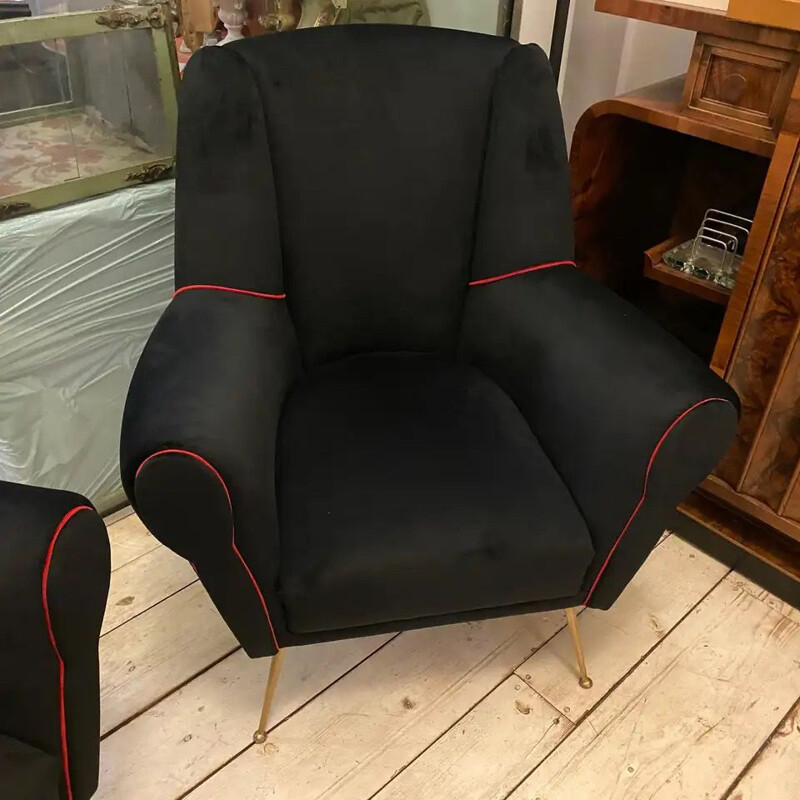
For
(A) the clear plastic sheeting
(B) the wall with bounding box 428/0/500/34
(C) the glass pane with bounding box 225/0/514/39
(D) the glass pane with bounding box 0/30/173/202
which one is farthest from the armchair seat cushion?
(B) the wall with bounding box 428/0/500/34

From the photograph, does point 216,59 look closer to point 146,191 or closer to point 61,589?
point 146,191

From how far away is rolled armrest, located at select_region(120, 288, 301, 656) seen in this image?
2.99 feet

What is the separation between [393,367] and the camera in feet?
4.53

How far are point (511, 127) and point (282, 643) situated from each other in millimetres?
898

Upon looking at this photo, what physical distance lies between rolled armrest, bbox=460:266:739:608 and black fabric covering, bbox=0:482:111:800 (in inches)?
26.3

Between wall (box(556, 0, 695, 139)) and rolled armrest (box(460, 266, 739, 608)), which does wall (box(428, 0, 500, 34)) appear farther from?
rolled armrest (box(460, 266, 739, 608))

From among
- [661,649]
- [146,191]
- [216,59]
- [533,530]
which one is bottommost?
[661,649]

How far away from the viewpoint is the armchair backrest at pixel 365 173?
1.20 metres

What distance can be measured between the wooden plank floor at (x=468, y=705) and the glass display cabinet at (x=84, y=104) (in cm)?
73

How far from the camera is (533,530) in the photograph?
108cm

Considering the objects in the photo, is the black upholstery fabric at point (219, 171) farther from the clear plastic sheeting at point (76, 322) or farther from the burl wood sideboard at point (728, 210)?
the burl wood sideboard at point (728, 210)

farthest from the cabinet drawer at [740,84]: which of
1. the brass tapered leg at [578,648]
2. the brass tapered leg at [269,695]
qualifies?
the brass tapered leg at [269,695]

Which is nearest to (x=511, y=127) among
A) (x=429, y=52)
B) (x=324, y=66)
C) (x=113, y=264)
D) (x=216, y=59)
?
(x=429, y=52)

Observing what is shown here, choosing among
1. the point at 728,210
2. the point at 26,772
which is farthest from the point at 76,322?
the point at 728,210
